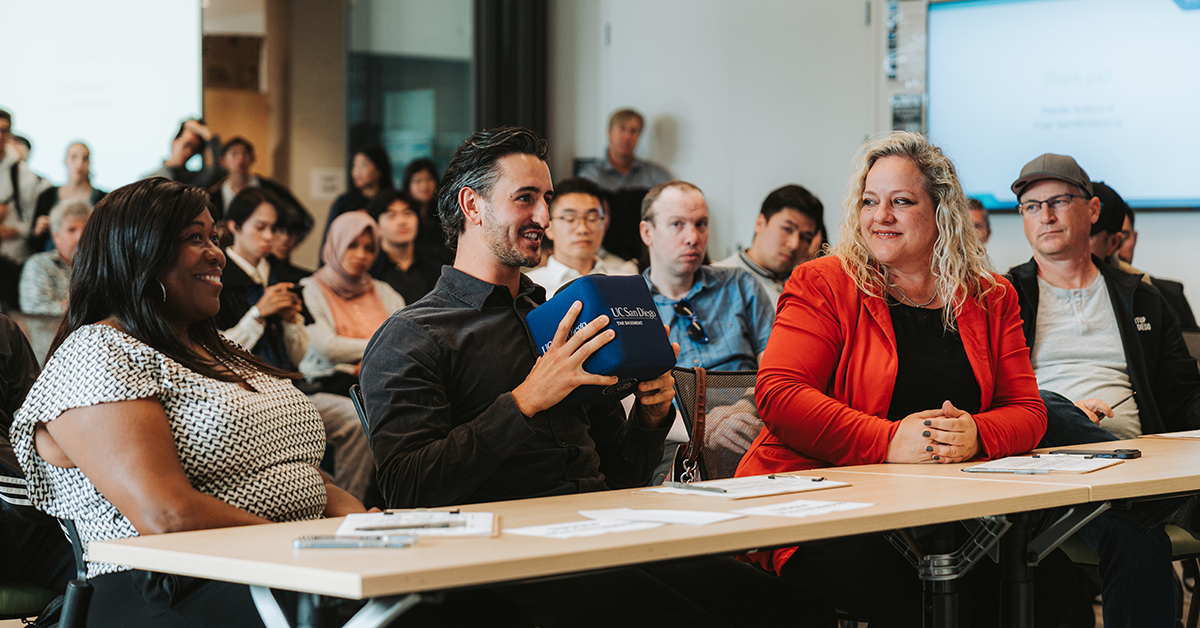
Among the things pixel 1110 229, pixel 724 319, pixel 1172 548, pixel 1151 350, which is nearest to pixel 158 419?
pixel 1172 548

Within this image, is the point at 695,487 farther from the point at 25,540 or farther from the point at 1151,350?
the point at 1151,350

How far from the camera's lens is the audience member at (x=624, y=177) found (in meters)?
6.57

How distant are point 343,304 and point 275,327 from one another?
0.65 meters

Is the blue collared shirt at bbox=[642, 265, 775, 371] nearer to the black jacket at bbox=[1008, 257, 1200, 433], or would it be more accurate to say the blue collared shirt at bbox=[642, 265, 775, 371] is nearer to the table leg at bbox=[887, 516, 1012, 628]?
the black jacket at bbox=[1008, 257, 1200, 433]

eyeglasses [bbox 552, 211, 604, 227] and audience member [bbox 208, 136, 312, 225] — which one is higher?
audience member [bbox 208, 136, 312, 225]

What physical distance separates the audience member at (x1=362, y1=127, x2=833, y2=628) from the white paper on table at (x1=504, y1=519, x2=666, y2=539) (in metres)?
0.23

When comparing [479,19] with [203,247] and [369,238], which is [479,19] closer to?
[369,238]

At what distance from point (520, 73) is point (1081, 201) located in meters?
4.59

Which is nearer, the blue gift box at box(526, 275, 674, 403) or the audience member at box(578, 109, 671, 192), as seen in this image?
the blue gift box at box(526, 275, 674, 403)

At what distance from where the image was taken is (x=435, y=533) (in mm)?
1433

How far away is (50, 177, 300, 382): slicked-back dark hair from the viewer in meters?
1.84

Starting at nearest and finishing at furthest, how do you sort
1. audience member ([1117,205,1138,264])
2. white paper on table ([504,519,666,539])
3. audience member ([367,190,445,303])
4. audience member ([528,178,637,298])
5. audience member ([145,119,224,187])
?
→ white paper on table ([504,519,666,539]), audience member ([528,178,637,298]), audience member ([1117,205,1138,264]), audience member ([367,190,445,303]), audience member ([145,119,224,187])

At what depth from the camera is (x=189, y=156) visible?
20.3 ft

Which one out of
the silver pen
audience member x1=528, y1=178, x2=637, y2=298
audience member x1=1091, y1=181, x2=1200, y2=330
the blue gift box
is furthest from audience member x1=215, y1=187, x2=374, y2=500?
audience member x1=1091, y1=181, x2=1200, y2=330
